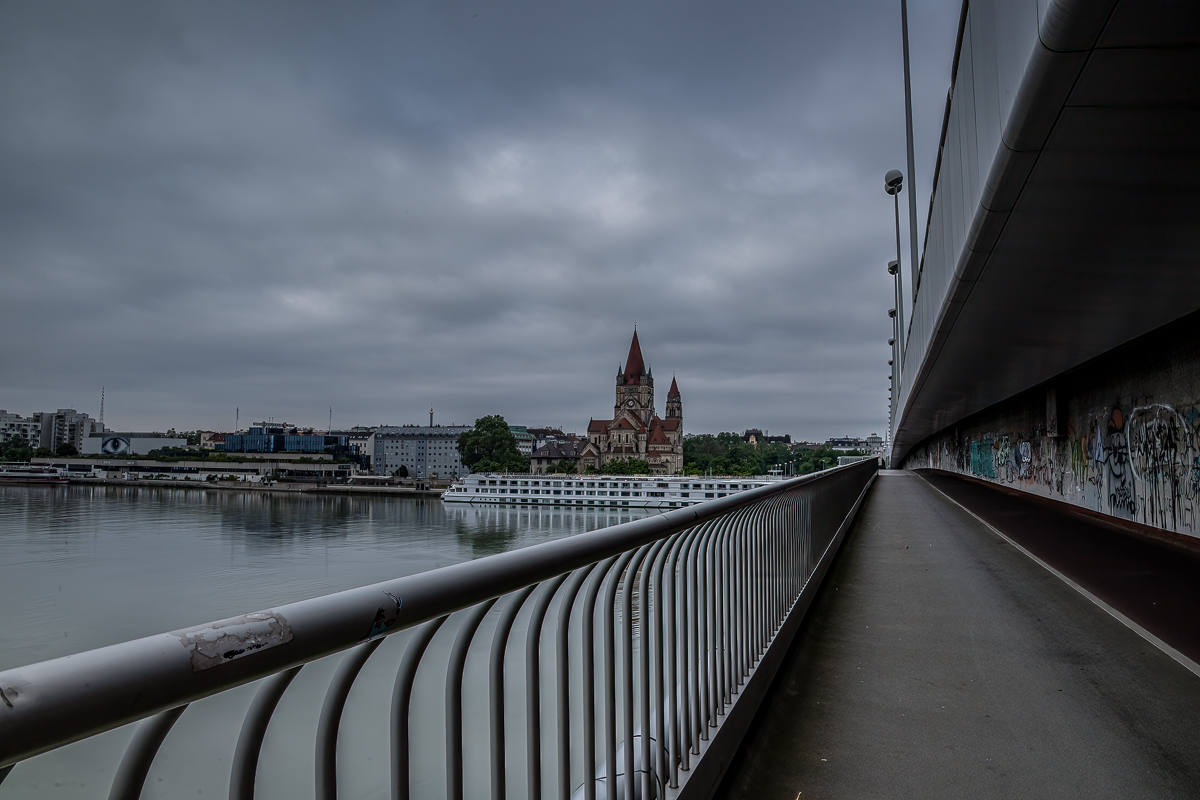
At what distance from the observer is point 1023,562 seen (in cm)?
832

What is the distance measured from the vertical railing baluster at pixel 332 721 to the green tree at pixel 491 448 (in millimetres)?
108999

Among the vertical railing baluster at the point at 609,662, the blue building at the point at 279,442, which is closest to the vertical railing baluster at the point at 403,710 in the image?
the vertical railing baluster at the point at 609,662

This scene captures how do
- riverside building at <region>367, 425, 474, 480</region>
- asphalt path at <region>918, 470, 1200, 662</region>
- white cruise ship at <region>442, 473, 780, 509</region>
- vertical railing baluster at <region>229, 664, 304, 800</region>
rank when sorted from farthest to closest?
1. riverside building at <region>367, 425, 474, 480</region>
2. white cruise ship at <region>442, 473, 780, 509</region>
3. asphalt path at <region>918, 470, 1200, 662</region>
4. vertical railing baluster at <region>229, 664, 304, 800</region>

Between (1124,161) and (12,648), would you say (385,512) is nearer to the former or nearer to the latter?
(12,648)

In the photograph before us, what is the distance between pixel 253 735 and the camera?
101 centimetres

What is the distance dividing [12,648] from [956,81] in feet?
73.4

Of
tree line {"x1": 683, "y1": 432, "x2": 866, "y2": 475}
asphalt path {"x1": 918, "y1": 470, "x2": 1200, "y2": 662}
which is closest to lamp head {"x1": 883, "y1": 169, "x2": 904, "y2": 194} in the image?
asphalt path {"x1": 918, "y1": 470, "x2": 1200, "y2": 662}

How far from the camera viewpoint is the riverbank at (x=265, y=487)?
281ft

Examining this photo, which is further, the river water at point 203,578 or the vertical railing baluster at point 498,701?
the vertical railing baluster at point 498,701

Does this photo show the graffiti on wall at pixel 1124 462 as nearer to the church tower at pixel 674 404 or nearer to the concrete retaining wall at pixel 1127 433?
the concrete retaining wall at pixel 1127 433

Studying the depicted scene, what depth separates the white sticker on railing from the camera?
2.83 ft

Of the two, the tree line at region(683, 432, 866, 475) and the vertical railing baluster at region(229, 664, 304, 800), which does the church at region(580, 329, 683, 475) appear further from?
the vertical railing baluster at region(229, 664, 304, 800)

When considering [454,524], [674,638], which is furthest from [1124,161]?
[454,524]

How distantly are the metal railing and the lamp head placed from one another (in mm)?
25142
